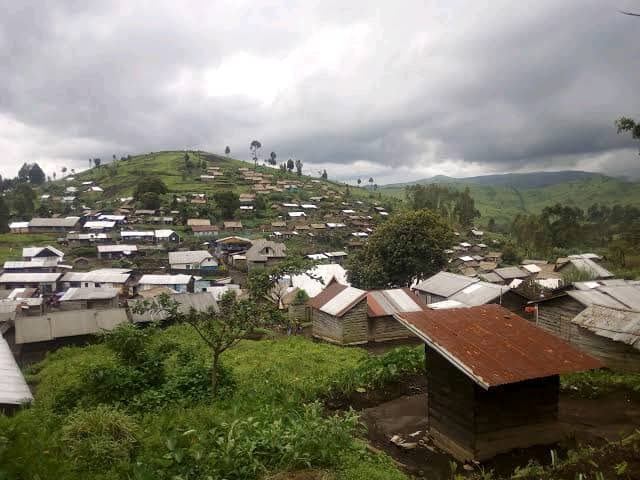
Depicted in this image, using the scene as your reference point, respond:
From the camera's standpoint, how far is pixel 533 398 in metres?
8.73

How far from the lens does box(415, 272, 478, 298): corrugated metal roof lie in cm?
2998

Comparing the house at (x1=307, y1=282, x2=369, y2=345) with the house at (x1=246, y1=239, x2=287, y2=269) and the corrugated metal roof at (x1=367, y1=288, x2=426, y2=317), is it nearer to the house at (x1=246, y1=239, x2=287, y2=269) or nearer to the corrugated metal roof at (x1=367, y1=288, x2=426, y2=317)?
the corrugated metal roof at (x1=367, y1=288, x2=426, y2=317)

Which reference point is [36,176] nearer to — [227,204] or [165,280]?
[227,204]

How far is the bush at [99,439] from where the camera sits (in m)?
7.20

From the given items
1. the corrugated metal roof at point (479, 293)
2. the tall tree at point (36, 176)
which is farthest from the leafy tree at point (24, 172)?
the corrugated metal roof at point (479, 293)

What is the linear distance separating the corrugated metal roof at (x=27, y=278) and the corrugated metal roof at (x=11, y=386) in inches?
1413

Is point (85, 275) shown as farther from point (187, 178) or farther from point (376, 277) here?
point (187, 178)

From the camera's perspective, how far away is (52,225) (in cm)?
7162

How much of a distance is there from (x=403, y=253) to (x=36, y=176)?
133566 mm

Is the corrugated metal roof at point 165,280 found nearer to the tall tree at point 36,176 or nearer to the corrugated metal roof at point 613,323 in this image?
the corrugated metal roof at point 613,323

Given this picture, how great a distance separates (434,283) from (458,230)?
5721 cm

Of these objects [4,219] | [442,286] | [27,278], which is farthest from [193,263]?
[4,219]

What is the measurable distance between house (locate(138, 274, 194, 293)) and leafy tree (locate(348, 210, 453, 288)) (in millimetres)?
17888

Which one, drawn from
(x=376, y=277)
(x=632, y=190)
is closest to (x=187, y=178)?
(x=376, y=277)
